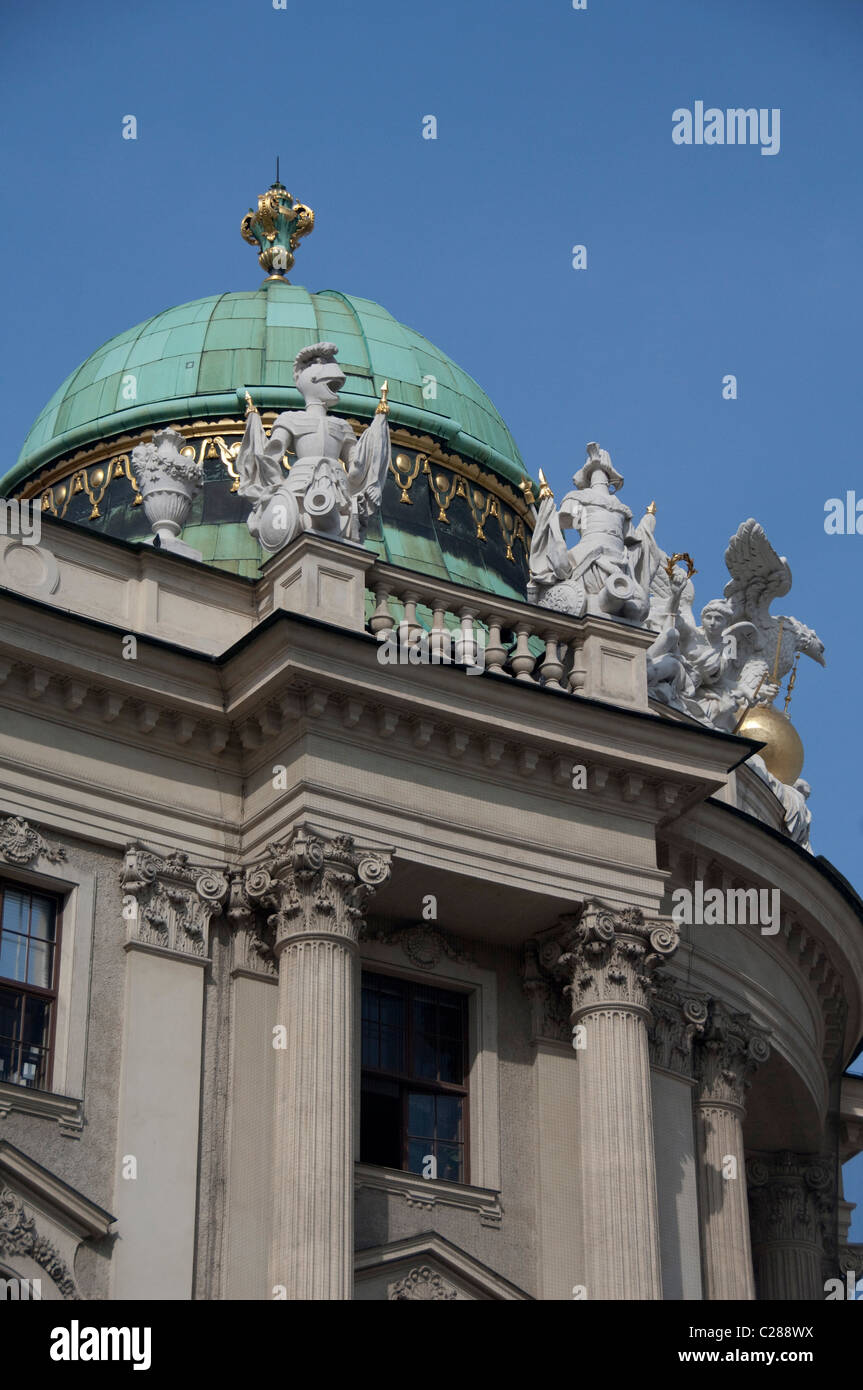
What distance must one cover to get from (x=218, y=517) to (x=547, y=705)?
20.6 ft

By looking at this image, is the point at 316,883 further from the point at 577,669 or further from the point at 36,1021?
the point at 577,669

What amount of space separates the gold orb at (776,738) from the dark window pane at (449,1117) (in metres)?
6.74

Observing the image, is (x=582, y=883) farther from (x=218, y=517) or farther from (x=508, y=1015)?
(x=218, y=517)

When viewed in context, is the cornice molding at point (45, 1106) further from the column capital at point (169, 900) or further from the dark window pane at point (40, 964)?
the column capital at point (169, 900)

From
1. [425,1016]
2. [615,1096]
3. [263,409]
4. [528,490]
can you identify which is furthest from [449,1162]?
[263,409]

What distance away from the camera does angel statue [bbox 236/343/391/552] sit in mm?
24823

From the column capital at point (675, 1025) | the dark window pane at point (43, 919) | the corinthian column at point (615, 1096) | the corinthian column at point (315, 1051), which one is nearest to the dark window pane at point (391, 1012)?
the corinthian column at point (315, 1051)

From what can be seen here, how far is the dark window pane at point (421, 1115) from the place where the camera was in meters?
24.2

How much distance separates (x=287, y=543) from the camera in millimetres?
24656

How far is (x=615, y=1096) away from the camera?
23.8 meters

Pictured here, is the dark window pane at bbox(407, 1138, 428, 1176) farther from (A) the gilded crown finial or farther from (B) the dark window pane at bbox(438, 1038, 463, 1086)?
(A) the gilded crown finial

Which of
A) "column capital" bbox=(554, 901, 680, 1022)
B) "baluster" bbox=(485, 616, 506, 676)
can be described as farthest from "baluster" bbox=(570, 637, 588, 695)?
"column capital" bbox=(554, 901, 680, 1022)

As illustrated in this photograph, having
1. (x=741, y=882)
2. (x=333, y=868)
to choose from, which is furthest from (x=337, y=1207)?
(x=741, y=882)

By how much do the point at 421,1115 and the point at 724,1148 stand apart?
12.2 ft
